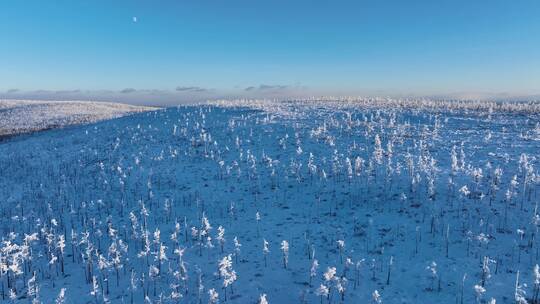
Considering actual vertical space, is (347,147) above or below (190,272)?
above

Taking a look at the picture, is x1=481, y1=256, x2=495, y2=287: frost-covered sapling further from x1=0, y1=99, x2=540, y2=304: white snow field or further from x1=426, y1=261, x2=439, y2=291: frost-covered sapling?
x1=426, y1=261, x2=439, y2=291: frost-covered sapling

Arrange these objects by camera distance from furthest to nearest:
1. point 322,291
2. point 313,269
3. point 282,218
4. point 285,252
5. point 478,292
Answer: point 282,218 → point 285,252 → point 313,269 → point 322,291 → point 478,292

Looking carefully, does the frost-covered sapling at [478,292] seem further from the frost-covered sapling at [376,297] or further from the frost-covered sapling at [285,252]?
the frost-covered sapling at [285,252]

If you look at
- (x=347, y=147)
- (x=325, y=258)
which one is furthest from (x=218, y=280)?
(x=347, y=147)

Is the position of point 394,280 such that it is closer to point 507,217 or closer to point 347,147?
point 507,217

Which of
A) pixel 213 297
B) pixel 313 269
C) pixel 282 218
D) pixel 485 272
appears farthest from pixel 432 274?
pixel 282 218

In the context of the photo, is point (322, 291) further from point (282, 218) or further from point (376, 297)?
point (282, 218)

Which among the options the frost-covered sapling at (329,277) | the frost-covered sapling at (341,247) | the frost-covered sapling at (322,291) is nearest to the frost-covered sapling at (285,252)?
Result: the frost-covered sapling at (329,277)

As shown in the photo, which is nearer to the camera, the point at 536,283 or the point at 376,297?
the point at 376,297
